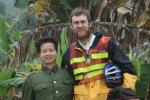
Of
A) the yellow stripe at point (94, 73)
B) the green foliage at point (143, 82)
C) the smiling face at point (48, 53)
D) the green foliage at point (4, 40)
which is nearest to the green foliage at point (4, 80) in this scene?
the green foliage at point (4, 40)

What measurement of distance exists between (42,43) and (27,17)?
383 centimetres

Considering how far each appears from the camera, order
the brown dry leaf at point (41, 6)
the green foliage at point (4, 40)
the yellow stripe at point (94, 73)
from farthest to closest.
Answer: the brown dry leaf at point (41, 6) → the green foliage at point (4, 40) → the yellow stripe at point (94, 73)

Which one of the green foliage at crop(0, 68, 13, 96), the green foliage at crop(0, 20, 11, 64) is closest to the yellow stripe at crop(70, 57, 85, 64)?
the green foliage at crop(0, 68, 13, 96)

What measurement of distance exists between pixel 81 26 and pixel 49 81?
0.66m

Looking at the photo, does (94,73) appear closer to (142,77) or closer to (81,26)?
(81,26)

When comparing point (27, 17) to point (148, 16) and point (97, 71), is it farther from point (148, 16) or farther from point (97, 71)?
point (97, 71)

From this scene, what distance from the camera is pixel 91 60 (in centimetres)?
447

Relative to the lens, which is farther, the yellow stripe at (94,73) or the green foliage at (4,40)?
the green foliage at (4,40)

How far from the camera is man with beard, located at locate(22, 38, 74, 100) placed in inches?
179

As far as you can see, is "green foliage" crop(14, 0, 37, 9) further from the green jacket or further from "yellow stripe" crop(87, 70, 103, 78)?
"yellow stripe" crop(87, 70, 103, 78)

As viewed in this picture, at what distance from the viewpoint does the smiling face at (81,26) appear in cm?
435

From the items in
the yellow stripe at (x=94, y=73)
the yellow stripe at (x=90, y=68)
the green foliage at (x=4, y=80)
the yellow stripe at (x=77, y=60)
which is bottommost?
the green foliage at (x=4, y=80)

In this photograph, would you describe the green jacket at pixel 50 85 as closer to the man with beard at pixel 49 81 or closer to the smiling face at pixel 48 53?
the man with beard at pixel 49 81

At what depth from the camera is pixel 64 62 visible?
465 centimetres
